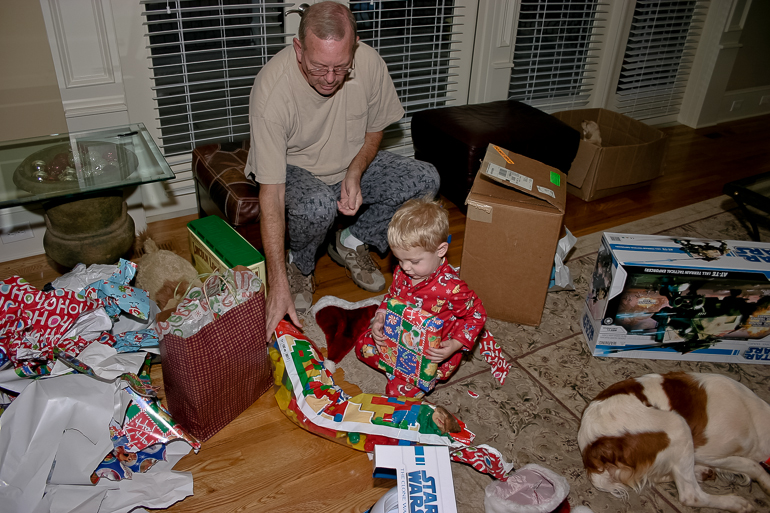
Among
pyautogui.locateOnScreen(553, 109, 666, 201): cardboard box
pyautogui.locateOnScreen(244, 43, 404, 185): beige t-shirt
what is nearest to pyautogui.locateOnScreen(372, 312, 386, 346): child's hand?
pyautogui.locateOnScreen(244, 43, 404, 185): beige t-shirt

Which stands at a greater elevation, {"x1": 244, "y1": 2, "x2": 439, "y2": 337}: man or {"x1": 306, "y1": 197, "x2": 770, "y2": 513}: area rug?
{"x1": 244, "y1": 2, "x2": 439, "y2": 337}: man

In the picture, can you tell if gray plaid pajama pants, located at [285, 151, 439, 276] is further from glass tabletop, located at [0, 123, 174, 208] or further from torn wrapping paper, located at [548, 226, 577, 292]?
torn wrapping paper, located at [548, 226, 577, 292]

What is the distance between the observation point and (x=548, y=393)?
1805mm

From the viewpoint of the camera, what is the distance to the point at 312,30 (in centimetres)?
169

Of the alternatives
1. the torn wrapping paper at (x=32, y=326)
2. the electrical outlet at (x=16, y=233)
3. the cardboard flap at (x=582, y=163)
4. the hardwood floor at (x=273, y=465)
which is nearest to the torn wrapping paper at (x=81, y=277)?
the torn wrapping paper at (x=32, y=326)

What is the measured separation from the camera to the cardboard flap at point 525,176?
182 centimetres

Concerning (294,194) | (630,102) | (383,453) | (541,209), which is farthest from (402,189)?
(630,102)

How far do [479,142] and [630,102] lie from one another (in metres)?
1.99

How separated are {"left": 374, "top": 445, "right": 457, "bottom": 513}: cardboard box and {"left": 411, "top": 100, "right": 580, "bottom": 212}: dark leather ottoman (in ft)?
4.95

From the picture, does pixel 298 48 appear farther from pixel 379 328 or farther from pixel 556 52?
pixel 556 52

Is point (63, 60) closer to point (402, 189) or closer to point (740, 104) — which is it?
point (402, 189)

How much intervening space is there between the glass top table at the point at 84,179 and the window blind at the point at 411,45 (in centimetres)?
131

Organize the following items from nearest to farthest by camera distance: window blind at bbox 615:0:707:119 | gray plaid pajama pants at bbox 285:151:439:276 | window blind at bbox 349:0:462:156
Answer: gray plaid pajama pants at bbox 285:151:439:276 < window blind at bbox 349:0:462:156 < window blind at bbox 615:0:707:119

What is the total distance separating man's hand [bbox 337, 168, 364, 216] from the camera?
80.2 inches
